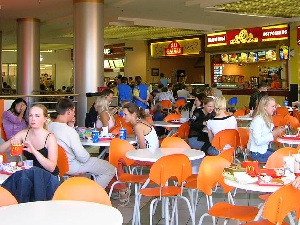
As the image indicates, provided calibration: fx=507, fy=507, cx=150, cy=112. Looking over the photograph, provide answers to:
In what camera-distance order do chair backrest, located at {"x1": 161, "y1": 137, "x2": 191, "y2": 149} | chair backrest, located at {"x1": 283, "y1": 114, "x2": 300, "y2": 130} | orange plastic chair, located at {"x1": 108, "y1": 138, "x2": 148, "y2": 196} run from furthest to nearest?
chair backrest, located at {"x1": 283, "y1": 114, "x2": 300, "y2": 130} < chair backrest, located at {"x1": 161, "y1": 137, "x2": 191, "y2": 149} < orange plastic chair, located at {"x1": 108, "y1": 138, "x2": 148, "y2": 196}

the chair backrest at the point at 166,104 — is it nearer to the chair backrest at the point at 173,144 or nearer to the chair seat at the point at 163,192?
the chair backrest at the point at 173,144

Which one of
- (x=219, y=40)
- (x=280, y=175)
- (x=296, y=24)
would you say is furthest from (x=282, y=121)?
(x=219, y=40)

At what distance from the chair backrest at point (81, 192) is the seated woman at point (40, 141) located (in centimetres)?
90

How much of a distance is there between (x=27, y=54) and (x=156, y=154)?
10.6m

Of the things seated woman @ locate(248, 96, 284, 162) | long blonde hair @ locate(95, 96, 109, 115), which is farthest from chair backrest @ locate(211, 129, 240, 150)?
long blonde hair @ locate(95, 96, 109, 115)

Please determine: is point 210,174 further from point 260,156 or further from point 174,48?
point 174,48

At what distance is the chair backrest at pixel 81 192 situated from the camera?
8.73 feet

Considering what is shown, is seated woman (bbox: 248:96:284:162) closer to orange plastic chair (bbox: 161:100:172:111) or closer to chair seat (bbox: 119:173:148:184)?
chair seat (bbox: 119:173:148:184)

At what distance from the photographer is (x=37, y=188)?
8.97 ft

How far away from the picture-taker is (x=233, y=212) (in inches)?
128

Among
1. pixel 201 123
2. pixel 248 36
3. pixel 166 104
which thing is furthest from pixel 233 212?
pixel 248 36

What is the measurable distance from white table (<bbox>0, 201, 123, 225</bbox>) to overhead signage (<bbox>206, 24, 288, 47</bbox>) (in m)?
12.8

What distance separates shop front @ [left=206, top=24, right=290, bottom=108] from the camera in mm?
14414

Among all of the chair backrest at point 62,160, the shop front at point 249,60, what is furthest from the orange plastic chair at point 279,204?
the shop front at point 249,60
